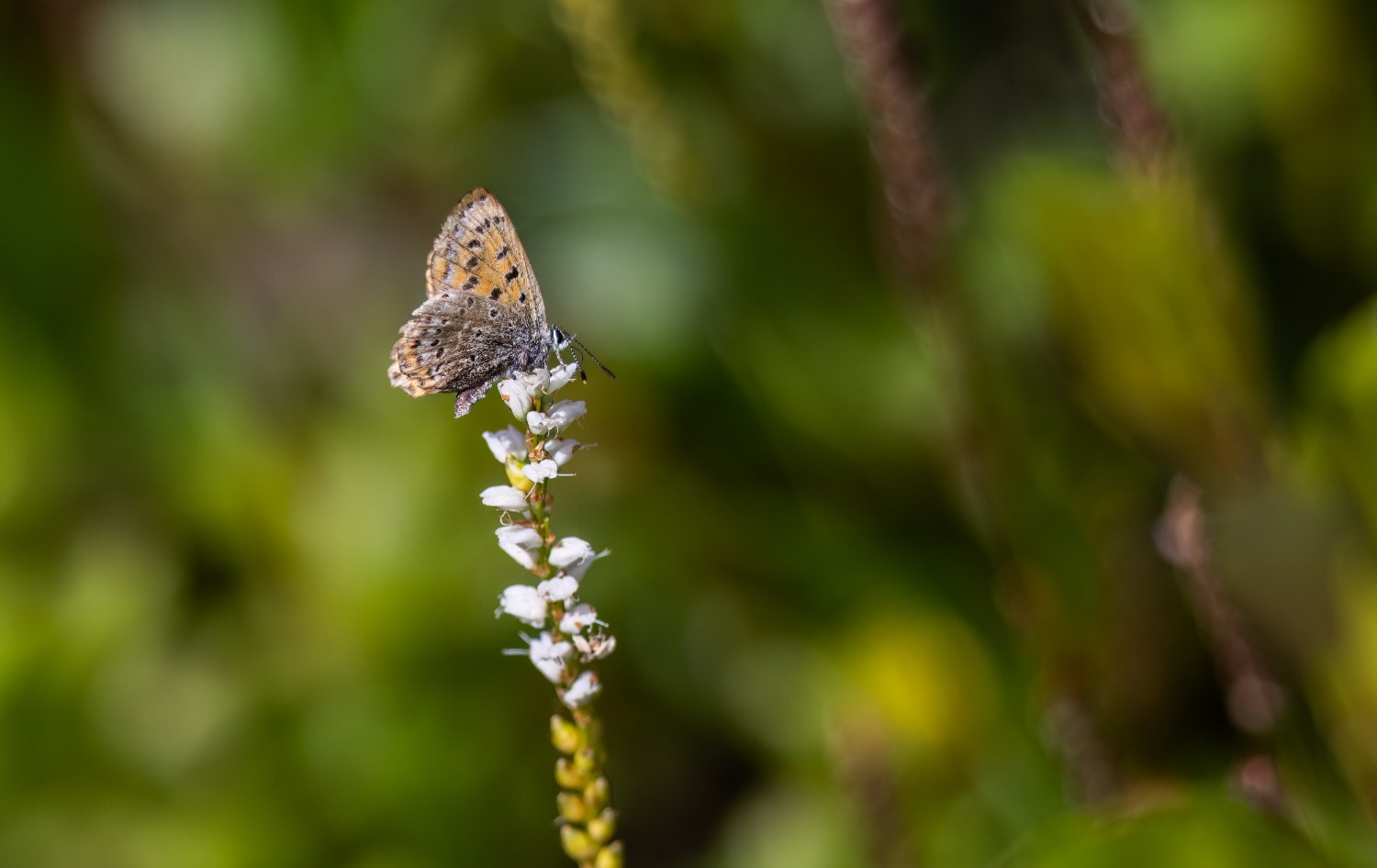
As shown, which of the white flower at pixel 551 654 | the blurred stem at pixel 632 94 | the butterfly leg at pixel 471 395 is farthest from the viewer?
the blurred stem at pixel 632 94

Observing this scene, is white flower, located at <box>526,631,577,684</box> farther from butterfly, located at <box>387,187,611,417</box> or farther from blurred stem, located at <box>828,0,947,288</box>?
blurred stem, located at <box>828,0,947,288</box>

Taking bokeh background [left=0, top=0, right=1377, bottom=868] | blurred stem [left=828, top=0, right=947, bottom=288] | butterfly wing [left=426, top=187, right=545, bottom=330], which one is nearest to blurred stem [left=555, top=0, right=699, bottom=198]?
bokeh background [left=0, top=0, right=1377, bottom=868]

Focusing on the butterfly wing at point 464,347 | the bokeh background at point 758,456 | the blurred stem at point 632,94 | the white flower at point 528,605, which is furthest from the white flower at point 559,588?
the blurred stem at point 632,94

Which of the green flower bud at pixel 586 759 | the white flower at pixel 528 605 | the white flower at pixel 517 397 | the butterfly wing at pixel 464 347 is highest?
the butterfly wing at pixel 464 347

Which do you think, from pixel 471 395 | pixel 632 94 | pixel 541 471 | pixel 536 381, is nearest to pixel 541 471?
pixel 541 471

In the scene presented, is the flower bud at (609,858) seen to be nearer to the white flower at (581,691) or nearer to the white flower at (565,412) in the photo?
the white flower at (581,691)

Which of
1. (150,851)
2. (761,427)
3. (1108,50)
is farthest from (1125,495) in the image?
(150,851)
